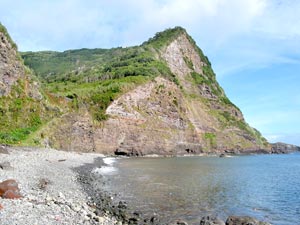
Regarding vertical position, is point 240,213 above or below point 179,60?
below

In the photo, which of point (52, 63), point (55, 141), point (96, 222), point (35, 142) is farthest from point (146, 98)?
point (52, 63)

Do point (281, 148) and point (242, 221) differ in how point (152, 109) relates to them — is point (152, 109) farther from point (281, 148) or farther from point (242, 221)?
point (281, 148)

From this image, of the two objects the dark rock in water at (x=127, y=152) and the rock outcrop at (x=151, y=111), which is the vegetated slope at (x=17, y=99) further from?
the dark rock in water at (x=127, y=152)

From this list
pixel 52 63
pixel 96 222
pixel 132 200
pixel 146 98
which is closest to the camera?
pixel 96 222

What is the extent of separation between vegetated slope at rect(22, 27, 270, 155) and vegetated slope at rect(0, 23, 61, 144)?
2.62 m

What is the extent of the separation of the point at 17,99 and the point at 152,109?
43330mm

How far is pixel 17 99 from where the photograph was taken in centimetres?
5694

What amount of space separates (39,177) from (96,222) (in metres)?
11.9

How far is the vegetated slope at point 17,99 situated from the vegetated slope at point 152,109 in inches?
103

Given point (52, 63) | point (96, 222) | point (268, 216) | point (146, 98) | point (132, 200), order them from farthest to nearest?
point (52, 63)
point (146, 98)
point (132, 200)
point (268, 216)
point (96, 222)

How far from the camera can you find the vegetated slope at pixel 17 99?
173 feet

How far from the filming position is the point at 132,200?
2484 cm

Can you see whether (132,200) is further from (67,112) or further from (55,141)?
(67,112)

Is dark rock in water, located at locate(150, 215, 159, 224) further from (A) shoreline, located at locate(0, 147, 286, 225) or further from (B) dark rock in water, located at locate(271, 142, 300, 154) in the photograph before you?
(B) dark rock in water, located at locate(271, 142, 300, 154)
